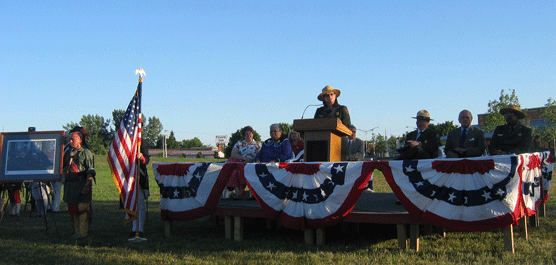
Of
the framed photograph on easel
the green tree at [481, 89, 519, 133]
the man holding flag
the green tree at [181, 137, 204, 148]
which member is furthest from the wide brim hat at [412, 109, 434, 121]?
the green tree at [181, 137, 204, 148]

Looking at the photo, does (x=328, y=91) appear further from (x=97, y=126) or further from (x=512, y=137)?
(x=97, y=126)

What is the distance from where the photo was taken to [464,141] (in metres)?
8.09

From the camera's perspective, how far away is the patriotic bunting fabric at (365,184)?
5.46 metres

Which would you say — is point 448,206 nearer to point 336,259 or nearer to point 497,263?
point 497,263

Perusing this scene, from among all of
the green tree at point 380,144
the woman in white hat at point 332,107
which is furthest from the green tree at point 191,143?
the woman in white hat at point 332,107

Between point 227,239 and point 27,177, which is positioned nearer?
point 227,239

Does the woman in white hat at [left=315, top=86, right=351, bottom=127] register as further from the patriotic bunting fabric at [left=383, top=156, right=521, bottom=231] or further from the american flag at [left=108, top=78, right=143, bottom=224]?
the american flag at [left=108, top=78, right=143, bottom=224]

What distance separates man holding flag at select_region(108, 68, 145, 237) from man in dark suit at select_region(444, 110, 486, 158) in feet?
17.2

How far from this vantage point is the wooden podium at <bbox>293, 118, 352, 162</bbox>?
274 inches

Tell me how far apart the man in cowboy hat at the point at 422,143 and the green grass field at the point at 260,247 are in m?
1.31

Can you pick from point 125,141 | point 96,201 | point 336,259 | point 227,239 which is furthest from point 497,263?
point 96,201

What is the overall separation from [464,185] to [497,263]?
3.11ft

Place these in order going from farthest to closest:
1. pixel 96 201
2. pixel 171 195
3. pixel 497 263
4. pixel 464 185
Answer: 1. pixel 96 201
2. pixel 171 195
3. pixel 464 185
4. pixel 497 263

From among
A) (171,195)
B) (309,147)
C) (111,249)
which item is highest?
(309,147)
